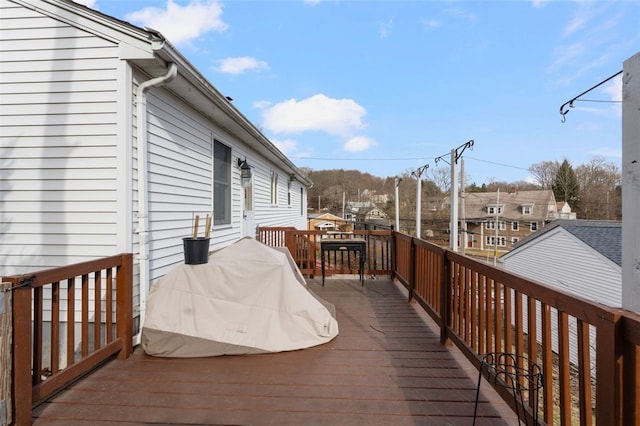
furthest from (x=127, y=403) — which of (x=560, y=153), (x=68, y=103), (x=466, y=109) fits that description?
(x=560, y=153)

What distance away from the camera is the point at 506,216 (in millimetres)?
36750

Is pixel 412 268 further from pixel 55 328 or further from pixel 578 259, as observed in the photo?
pixel 578 259

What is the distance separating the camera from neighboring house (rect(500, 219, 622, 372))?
40.2 ft

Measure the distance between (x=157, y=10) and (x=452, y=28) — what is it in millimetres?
7159

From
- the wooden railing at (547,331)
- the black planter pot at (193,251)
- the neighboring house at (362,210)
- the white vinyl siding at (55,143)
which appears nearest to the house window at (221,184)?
the black planter pot at (193,251)

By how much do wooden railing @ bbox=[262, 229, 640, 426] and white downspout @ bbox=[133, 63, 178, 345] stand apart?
8.93ft

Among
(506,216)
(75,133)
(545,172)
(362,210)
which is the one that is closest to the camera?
(75,133)

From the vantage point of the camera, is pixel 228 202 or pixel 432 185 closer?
pixel 228 202

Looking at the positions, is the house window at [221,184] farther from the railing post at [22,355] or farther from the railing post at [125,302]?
the railing post at [22,355]

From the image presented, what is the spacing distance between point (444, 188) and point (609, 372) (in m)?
33.5

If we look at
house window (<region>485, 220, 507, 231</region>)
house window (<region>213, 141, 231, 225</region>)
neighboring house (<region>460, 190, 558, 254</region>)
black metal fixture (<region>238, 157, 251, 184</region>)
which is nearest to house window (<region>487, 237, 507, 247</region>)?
neighboring house (<region>460, 190, 558, 254</region>)

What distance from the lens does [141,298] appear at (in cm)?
315

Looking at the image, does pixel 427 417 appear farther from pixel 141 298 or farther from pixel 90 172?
pixel 90 172

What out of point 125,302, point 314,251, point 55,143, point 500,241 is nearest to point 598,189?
point 500,241
